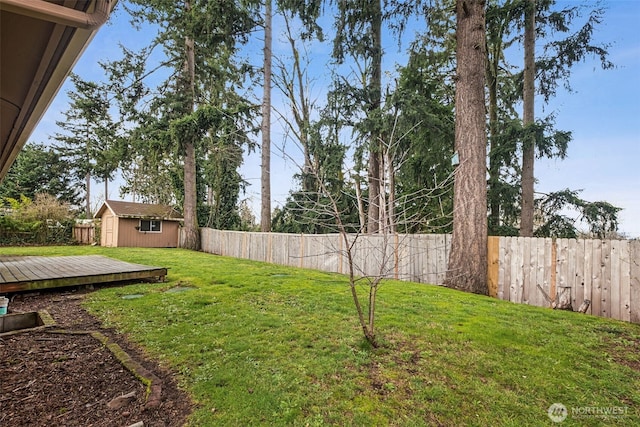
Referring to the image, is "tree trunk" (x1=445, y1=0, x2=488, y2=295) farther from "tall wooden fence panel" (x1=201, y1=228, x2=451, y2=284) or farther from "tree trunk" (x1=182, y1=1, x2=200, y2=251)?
"tree trunk" (x1=182, y1=1, x2=200, y2=251)

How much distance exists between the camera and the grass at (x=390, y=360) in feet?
6.97

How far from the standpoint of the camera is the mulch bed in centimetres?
214

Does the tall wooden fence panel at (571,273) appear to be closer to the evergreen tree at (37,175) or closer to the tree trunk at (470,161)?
the tree trunk at (470,161)

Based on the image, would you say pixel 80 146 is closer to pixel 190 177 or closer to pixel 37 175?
pixel 37 175

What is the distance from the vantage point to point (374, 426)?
1.97 m

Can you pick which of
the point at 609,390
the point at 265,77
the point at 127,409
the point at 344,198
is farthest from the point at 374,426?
the point at 265,77

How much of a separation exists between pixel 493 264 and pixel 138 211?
65.9 ft

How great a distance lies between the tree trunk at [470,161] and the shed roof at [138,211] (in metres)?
18.2

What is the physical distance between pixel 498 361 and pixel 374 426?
1.52m

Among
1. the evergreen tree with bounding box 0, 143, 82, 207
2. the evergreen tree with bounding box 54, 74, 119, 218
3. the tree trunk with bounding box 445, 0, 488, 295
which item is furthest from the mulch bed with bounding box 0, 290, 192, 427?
the evergreen tree with bounding box 0, 143, 82, 207

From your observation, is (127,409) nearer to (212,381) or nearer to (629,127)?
(212,381)

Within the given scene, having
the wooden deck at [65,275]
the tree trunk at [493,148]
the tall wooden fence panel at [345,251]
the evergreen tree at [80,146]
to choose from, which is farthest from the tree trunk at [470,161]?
the evergreen tree at [80,146]

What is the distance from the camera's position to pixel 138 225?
18.8 metres

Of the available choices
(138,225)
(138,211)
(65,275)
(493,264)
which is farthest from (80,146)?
(493,264)
